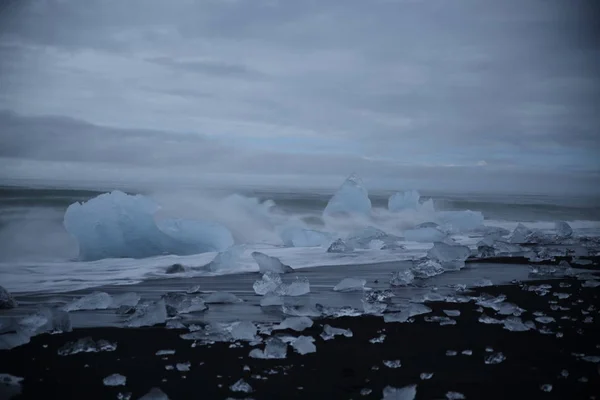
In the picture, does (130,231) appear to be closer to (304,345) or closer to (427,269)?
(427,269)

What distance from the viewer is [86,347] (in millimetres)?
2959

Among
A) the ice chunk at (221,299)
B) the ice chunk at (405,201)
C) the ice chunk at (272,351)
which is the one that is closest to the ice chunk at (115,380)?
the ice chunk at (272,351)

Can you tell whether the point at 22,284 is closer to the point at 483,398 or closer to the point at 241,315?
the point at 241,315

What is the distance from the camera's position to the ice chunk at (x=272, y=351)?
2.84m

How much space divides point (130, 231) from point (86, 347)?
4.80 metres

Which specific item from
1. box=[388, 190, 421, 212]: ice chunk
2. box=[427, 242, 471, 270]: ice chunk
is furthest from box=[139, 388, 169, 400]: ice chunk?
box=[388, 190, 421, 212]: ice chunk

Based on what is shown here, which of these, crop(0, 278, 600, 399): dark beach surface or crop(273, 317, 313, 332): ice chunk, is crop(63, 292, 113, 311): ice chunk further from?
crop(273, 317, 313, 332): ice chunk

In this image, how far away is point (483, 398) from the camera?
7.55 ft

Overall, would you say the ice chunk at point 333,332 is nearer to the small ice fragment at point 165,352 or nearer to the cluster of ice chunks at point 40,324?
the small ice fragment at point 165,352

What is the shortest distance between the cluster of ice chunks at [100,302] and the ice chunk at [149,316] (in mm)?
411

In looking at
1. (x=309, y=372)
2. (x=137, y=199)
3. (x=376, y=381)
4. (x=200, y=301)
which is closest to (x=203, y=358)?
(x=309, y=372)

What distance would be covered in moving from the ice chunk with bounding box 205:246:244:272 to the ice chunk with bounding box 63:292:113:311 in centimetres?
218

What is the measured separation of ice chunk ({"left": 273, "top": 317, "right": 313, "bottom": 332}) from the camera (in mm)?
3412

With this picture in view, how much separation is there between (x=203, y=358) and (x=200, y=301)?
1.28m
